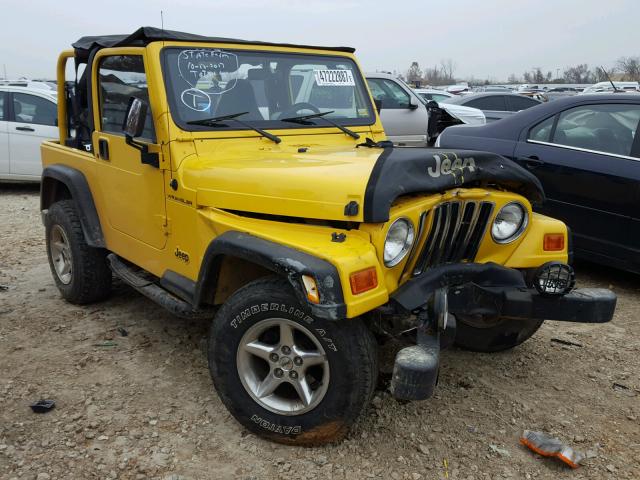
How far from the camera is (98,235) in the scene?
13.6 ft

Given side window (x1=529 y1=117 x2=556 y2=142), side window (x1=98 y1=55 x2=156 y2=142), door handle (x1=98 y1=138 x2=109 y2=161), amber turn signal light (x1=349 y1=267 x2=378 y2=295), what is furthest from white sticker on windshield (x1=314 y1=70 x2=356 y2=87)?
side window (x1=529 y1=117 x2=556 y2=142)

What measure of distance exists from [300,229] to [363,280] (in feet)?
1.44

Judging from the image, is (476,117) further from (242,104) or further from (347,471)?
(347,471)

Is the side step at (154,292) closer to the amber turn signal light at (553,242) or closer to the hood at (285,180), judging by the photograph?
the hood at (285,180)

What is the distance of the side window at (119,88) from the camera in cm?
346

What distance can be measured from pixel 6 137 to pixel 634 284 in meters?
8.30

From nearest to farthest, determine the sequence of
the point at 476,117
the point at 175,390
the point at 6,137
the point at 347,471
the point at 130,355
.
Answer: the point at 347,471
the point at 175,390
the point at 130,355
the point at 6,137
the point at 476,117

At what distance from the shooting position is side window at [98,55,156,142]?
11.3 ft

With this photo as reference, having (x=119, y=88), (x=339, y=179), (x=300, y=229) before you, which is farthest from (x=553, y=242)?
(x=119, y=88)

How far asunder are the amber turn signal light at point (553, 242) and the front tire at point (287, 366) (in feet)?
3.94

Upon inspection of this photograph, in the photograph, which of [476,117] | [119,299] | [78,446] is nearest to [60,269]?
[119,299]

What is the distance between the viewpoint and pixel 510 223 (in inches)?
119

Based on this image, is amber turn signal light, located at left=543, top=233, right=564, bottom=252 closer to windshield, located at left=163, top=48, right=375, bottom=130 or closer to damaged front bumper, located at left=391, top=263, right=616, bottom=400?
damaged front bumper, located at left=391, top=263, right=616, bottom=400

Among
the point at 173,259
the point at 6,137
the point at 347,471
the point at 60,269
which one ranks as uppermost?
the point at 6,137
